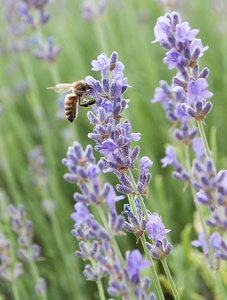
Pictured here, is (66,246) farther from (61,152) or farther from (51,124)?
(51,124)

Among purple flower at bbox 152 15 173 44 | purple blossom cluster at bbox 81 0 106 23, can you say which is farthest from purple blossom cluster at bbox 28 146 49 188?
purple flower at bbox 152 15 173 44

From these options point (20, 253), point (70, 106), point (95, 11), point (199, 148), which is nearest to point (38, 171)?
point (20, 253)

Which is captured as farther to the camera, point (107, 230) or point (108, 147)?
point (108, 147)

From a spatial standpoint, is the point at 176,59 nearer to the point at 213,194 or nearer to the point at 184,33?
the point at 184,33

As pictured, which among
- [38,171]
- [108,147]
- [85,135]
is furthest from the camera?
[85,135]

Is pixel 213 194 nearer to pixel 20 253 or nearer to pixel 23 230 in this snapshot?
pixel 23 230

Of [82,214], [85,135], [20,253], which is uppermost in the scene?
[85,135]

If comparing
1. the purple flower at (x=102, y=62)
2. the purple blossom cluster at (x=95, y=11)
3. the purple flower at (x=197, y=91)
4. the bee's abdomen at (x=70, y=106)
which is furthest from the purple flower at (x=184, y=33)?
the purple blossom cluster at (x=95, y=11)

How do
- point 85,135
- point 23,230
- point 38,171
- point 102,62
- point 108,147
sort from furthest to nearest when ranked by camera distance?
point 85,135 → point 38,171 → point 23,230 → point 102,62 → point 108,147

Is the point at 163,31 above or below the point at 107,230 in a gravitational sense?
above
